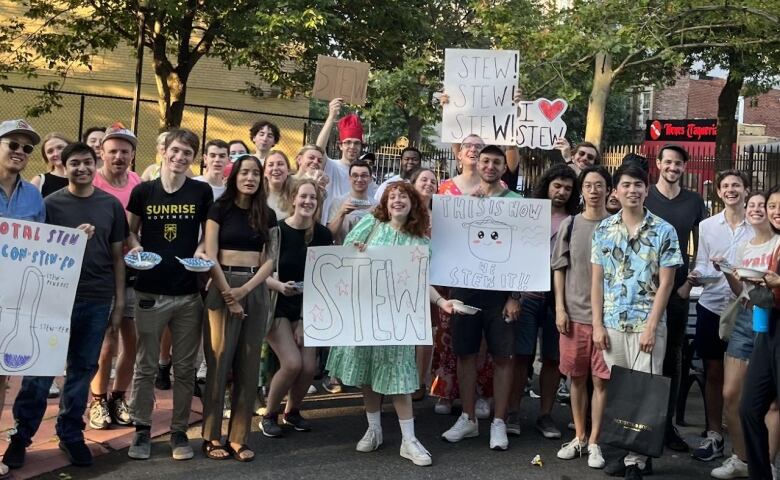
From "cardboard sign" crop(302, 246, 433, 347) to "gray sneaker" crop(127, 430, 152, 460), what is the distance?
1198 millimetres

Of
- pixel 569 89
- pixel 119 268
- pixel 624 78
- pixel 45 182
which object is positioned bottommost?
pixel 119 268

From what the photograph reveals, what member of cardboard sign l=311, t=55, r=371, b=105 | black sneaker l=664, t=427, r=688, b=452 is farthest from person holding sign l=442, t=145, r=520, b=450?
cardboard sign l=311, t=55, r=371, b=105

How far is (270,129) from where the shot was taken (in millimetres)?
7496

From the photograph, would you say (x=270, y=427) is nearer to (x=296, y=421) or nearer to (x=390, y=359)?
(x=296, y=421)

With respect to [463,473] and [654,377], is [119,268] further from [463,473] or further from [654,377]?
[654,377]

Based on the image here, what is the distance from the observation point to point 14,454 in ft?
16.2

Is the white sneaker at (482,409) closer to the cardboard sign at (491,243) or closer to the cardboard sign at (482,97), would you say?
the cardboard sign at (491,243)

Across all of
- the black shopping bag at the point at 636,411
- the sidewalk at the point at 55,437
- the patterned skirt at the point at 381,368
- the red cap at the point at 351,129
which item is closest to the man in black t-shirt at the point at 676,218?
the black shopping bag at the point at 636,411

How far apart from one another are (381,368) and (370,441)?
0.54 meters

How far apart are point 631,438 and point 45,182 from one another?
4412mm

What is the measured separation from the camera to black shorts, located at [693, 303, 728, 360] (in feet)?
19.7

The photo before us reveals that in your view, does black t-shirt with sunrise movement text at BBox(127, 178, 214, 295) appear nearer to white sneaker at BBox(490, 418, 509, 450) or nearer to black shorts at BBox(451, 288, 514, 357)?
black shorts at BBox(451, 288, 514, 357)

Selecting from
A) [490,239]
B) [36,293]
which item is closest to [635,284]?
[490,239]

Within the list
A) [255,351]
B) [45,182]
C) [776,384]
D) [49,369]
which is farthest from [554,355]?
[45,182]
